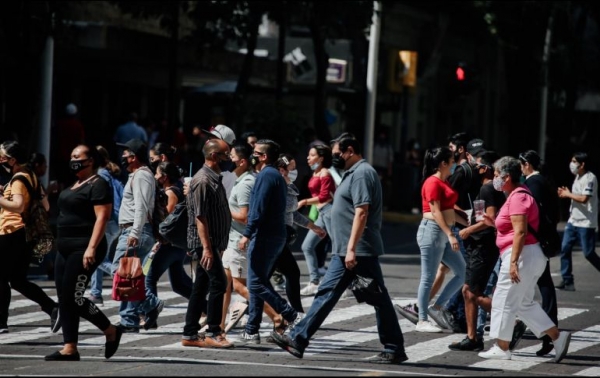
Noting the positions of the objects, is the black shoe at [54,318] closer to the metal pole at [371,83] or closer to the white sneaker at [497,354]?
the white sneaker at [497,354]

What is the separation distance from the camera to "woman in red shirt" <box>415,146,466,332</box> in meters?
13.3

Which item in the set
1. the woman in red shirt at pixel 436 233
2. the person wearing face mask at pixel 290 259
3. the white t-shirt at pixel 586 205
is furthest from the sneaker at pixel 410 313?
the white t-shirt at pixel 586 205

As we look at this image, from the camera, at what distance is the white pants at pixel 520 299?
1173 centimetres

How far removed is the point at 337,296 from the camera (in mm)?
11578

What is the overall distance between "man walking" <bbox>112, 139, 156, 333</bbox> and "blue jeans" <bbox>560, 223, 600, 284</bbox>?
22.8ft

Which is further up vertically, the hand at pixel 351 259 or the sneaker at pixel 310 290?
the hand at pixel 351 259

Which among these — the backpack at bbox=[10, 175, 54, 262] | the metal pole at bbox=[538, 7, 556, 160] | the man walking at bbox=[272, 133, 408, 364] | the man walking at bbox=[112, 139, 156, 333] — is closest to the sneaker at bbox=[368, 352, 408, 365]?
the man walking at bbox=[272, 133, 408, 364]

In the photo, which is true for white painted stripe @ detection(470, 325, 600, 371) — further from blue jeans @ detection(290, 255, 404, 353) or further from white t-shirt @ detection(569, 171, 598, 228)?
white t-shirt @ detection(569, 171, 598, 228)

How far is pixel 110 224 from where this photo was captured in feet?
51.4

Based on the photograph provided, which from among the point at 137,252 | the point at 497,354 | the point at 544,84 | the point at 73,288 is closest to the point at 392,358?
the point at 497,354

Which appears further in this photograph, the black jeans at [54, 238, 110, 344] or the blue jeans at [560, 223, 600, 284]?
the blue jeans at [560, 223, 600, 284]

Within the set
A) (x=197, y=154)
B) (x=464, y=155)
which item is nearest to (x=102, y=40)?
(x=197, y=154)

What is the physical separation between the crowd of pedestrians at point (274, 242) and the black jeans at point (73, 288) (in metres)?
0.01

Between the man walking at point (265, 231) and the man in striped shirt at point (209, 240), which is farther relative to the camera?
the man walking at point (265, 231)
